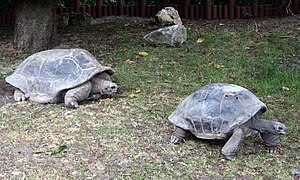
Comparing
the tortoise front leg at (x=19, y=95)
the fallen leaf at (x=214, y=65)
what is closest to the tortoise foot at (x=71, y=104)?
the tortoise front leg at (x=19, y=95)

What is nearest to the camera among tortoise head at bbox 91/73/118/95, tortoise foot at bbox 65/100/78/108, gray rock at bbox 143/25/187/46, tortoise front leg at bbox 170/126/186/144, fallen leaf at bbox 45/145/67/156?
fallen leaf at bbox 45/145/67/156

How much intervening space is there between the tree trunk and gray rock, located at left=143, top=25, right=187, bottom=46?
181cm

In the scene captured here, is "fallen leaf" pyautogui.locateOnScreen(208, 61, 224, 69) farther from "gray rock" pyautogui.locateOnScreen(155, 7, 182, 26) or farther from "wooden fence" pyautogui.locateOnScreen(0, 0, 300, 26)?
"wooden fence" pyautogui.locateOnScreen(0, 0, 300, 26)

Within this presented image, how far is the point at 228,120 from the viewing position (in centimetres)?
412

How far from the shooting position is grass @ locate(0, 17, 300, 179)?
13.0 feet

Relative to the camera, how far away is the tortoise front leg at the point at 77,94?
525 centimetres

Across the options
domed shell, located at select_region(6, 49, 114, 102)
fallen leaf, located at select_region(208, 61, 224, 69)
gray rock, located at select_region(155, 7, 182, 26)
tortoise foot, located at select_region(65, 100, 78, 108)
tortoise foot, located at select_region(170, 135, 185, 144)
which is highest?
gray rock, located at select_region(155, 7, 182, 26)

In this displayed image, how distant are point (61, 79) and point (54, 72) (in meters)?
0.13

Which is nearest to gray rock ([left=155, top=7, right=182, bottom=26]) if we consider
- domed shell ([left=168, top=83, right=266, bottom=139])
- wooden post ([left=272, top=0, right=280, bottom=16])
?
wooden post ([left=272, top=0, right=280, bottom=16])

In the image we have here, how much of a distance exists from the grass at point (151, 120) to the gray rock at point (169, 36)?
0.15 metres

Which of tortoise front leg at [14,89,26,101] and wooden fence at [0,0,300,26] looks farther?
wooden fence at [0,0,300,26]

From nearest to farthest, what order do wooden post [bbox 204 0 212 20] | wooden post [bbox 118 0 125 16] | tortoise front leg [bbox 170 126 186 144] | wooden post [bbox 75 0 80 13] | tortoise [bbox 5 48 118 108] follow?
tortoise front leg [bbox 170 126 186 144] < tortoise [bbox 5 48 118 108] < wooden post [bbox 204 0 212 20] < wooden post [bbox 118 0 125 16] < wooden post [bbox 75 0 80 13]

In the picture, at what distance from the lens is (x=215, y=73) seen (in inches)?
269

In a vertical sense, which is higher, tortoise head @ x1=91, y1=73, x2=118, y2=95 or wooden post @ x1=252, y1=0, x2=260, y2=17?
wooden post @ x1=252, y1=0, x2=260, y2=17
